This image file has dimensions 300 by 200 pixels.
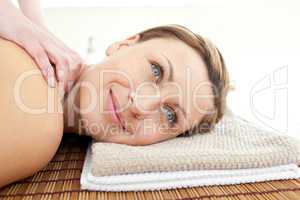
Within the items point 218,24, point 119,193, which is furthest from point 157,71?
point 218,24

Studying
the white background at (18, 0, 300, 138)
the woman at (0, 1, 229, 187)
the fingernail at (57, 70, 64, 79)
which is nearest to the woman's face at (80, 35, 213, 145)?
the woman at (0, 1, 229, 187)

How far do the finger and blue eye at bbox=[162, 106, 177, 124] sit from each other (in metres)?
0.30

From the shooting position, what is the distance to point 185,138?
0.99m

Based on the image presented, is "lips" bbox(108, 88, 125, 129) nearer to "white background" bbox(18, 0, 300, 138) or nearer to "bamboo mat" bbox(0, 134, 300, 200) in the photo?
"bamboo mat" bbox(0, 134, 300, 200)

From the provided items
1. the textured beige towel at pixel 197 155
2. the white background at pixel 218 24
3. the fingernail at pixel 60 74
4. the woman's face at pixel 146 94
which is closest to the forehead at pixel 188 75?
the woman's face at pixel 146 94

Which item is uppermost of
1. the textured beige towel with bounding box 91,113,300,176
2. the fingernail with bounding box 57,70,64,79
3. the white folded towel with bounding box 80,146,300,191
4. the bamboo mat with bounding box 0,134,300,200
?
the fingernail with bounding box 57,70,64,79

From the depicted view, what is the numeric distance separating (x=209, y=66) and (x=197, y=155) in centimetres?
33

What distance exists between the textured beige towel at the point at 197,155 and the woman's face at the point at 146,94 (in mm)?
67

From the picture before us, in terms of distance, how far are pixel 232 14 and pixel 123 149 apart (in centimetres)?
239

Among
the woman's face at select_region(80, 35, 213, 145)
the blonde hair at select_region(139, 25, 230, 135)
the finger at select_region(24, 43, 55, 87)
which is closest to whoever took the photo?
the finger at select_region(24, 43, 55, 87)

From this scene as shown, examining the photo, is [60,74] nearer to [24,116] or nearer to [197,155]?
[24,116]

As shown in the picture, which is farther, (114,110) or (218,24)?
(218,24)

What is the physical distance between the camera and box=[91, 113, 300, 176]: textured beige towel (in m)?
0.72

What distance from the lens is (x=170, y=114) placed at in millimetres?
973
